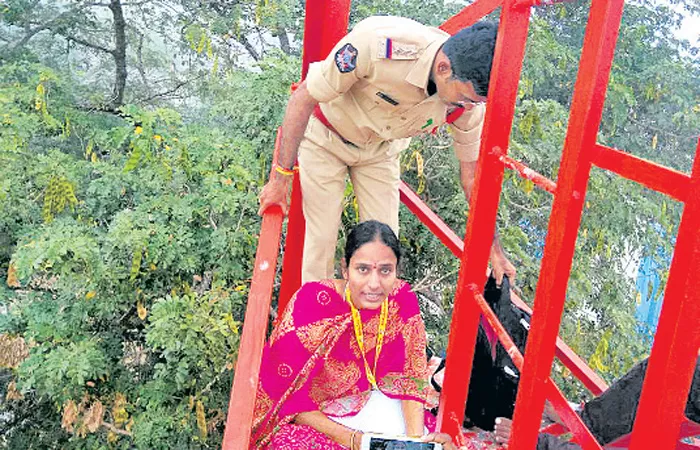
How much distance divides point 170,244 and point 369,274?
1.90 metres

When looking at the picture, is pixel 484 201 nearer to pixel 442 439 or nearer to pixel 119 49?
pixel 442 439

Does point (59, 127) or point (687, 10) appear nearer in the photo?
point (59, 127)

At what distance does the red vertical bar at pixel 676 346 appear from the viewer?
3.23 ft

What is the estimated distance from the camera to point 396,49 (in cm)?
227

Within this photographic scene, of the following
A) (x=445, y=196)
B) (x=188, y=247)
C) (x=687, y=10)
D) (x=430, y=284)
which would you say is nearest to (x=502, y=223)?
(x=445, y=196)

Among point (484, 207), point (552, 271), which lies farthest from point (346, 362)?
point (552, 271)

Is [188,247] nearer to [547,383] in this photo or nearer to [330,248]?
[330,248]

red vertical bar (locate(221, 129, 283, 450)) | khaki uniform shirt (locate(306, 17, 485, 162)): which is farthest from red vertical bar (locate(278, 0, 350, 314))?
red vertical bar (locate(221, 129, 283, 450))

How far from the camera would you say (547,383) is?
53.5 inches

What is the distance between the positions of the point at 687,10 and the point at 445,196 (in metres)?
4.92

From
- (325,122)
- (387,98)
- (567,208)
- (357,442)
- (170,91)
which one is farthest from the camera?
(170,91)

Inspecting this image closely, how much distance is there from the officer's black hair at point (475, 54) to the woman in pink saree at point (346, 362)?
0.62 metres

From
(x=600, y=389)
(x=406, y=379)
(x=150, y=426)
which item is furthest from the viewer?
(x=150, y=426)

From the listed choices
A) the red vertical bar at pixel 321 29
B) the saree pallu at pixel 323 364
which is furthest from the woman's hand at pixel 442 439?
the red vertical bar at pixel 321 29
